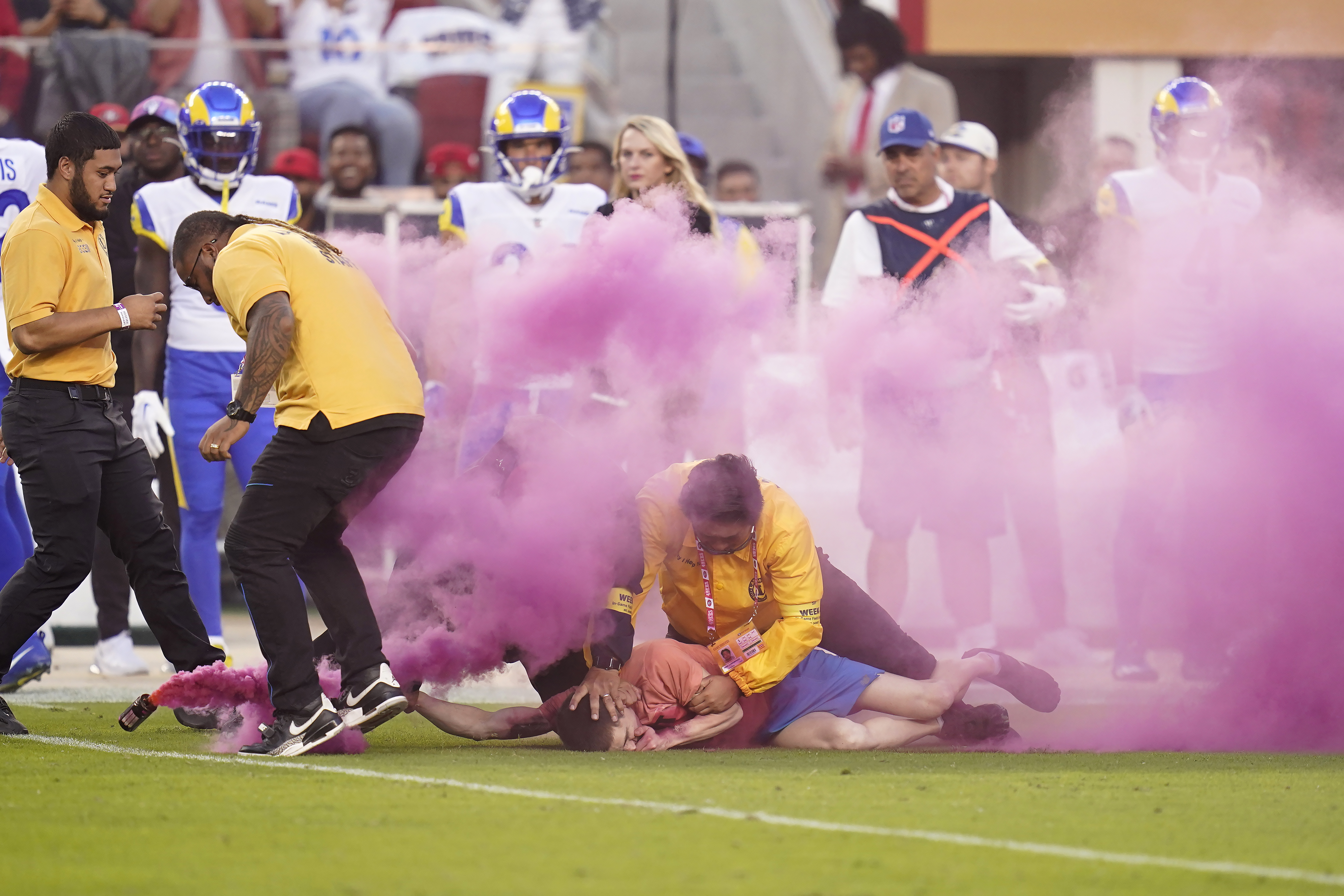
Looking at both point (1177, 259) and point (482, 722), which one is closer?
point (482, 722)

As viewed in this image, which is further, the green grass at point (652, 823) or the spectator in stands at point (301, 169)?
the spectator in stands at point (301, 169)

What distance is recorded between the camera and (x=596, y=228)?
6.69 m

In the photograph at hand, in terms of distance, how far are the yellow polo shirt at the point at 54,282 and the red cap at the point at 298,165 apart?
4.33 metres

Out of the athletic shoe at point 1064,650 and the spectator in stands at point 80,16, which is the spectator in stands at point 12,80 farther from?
the athletic shoe at point 1064,650

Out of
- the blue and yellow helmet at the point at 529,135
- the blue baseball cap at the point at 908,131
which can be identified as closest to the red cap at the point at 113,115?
the blue and yellow helmet at the point at 529,135

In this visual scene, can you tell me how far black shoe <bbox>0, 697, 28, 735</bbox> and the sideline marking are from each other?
0.97 ft

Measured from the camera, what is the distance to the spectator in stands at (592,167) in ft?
35.5

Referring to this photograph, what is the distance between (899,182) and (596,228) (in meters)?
1.78

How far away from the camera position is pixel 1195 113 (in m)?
7.98

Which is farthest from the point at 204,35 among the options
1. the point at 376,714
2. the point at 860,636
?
the point at 376,714

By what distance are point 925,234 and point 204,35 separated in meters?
6.16

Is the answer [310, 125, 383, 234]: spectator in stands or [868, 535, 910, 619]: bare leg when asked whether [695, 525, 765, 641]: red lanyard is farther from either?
[310, 125, 383, 234]: spectator in stands

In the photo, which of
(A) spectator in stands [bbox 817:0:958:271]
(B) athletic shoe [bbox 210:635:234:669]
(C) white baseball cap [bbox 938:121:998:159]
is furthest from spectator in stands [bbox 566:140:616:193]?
(B) athletic shoe [bbox 210:635:234:669]

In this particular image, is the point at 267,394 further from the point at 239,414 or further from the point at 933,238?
the point at 933,238
